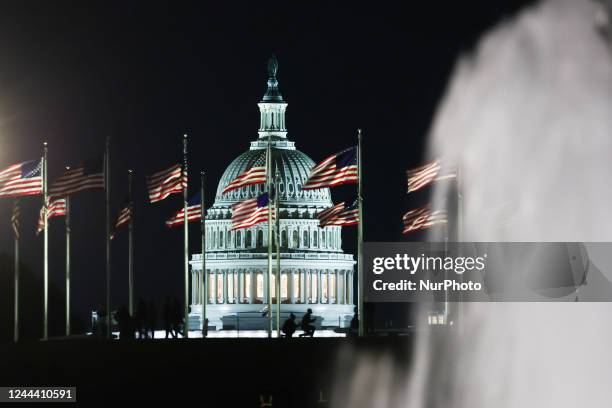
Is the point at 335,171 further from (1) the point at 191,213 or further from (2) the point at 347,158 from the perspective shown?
(1) the point at 191,213

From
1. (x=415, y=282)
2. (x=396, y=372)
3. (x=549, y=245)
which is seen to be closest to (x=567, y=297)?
(x=549, y=245)

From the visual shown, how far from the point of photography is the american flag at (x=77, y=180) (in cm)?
8700

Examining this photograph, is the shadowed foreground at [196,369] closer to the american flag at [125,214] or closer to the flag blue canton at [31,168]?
the flag blue canton at [31,168]

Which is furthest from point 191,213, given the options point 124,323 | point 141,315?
point 124,323

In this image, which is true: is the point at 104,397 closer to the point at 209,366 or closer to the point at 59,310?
the point at 209,366

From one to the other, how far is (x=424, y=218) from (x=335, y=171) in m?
5.97

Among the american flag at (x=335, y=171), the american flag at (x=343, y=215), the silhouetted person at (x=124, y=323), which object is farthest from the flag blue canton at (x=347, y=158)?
the silhouetted person at (x=124, y=323)

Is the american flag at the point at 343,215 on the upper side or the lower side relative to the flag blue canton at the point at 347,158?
lower

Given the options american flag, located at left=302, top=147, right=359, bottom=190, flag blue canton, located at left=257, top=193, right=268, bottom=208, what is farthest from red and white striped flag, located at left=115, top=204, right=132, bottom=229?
american flag, located at left=302, top=147, right=359, bottom=190

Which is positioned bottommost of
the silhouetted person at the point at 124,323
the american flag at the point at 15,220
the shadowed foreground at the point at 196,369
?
the shadowed foreground at the point at 196,369

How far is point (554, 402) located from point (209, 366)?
2256 cm

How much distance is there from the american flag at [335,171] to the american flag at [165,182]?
32.6ft

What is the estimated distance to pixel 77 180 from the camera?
8706 centimetres

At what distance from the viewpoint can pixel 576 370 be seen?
5278 cm
